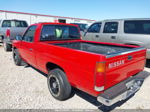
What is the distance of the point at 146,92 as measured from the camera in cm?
346

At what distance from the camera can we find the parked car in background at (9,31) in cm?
741

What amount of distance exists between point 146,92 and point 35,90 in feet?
10.0

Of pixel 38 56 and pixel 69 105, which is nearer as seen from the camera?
pixel 69 105

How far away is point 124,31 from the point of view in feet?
18.2

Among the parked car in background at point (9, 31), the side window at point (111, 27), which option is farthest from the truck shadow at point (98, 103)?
the parked car in background at point (9, 31)

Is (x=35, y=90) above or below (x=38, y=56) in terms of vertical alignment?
below

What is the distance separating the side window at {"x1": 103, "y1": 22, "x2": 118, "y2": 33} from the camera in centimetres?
587

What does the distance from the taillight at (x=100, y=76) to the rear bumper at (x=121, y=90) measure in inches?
6.9

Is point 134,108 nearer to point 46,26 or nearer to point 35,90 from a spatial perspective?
point 35,90

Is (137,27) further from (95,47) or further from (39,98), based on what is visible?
(39,98)

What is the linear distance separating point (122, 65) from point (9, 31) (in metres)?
7.00

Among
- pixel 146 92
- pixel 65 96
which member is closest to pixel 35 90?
pixel 65 96

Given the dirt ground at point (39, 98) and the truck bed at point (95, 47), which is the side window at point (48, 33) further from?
the dirt ground at point (39, 98)

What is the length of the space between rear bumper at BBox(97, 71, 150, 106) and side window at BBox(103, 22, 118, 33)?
331 cm
